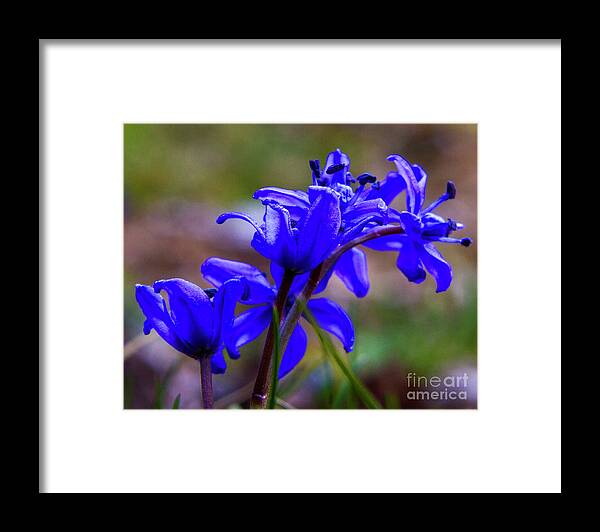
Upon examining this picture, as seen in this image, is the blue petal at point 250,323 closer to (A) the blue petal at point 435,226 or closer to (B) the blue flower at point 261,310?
(B) the blue flower at point 261,310

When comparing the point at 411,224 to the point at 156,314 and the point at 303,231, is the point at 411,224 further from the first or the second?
the point at 156,314

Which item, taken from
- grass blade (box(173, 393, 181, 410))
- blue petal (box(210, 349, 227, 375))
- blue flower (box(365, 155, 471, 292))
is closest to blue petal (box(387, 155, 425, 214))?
blue flower (box(365, 155, 471, 292))

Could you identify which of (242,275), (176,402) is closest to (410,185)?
(242,275)

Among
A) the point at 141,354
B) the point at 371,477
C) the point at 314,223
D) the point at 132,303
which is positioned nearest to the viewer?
the point at 314,223

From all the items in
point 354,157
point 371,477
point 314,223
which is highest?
point 354,157

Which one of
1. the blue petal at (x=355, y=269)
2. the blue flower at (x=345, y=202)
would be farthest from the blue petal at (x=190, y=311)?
the blue petal at (x=355, y=269)
